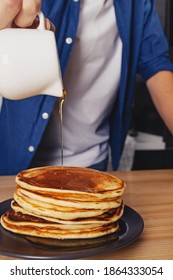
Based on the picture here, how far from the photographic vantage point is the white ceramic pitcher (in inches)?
39.2

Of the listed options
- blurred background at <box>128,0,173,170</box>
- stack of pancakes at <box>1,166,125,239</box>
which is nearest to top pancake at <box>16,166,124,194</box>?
stack of pancakes at <box>1,166,125,239</box>

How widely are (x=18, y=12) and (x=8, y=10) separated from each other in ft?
0.11

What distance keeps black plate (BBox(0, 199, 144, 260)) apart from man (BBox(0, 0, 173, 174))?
0.72 m

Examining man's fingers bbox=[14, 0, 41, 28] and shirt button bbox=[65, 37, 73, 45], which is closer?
man's fingers bbox=[14, 0, 41, 28]

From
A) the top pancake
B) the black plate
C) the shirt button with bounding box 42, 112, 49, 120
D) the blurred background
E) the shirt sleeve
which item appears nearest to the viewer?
the black plate

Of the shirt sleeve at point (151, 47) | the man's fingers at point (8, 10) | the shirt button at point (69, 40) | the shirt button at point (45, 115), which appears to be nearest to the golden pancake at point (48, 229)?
the man's fingers at point (8, 10)

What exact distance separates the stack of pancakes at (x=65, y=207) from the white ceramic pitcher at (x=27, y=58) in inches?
8.0

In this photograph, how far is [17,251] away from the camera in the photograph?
84 centimetres

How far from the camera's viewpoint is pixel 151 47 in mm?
1774

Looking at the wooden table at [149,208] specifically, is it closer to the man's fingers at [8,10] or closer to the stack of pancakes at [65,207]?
the stack of pancakes at [65,207]

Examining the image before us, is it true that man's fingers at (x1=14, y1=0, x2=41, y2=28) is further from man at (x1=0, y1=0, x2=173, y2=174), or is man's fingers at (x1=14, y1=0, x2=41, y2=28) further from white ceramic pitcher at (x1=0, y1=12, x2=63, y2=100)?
man at (x1=0, y1=0, x2=173, y2=174)

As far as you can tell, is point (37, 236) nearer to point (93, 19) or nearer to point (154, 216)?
point (154, 216)

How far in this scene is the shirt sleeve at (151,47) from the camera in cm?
175

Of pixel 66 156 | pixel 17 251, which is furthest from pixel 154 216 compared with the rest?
pixel 66 156
